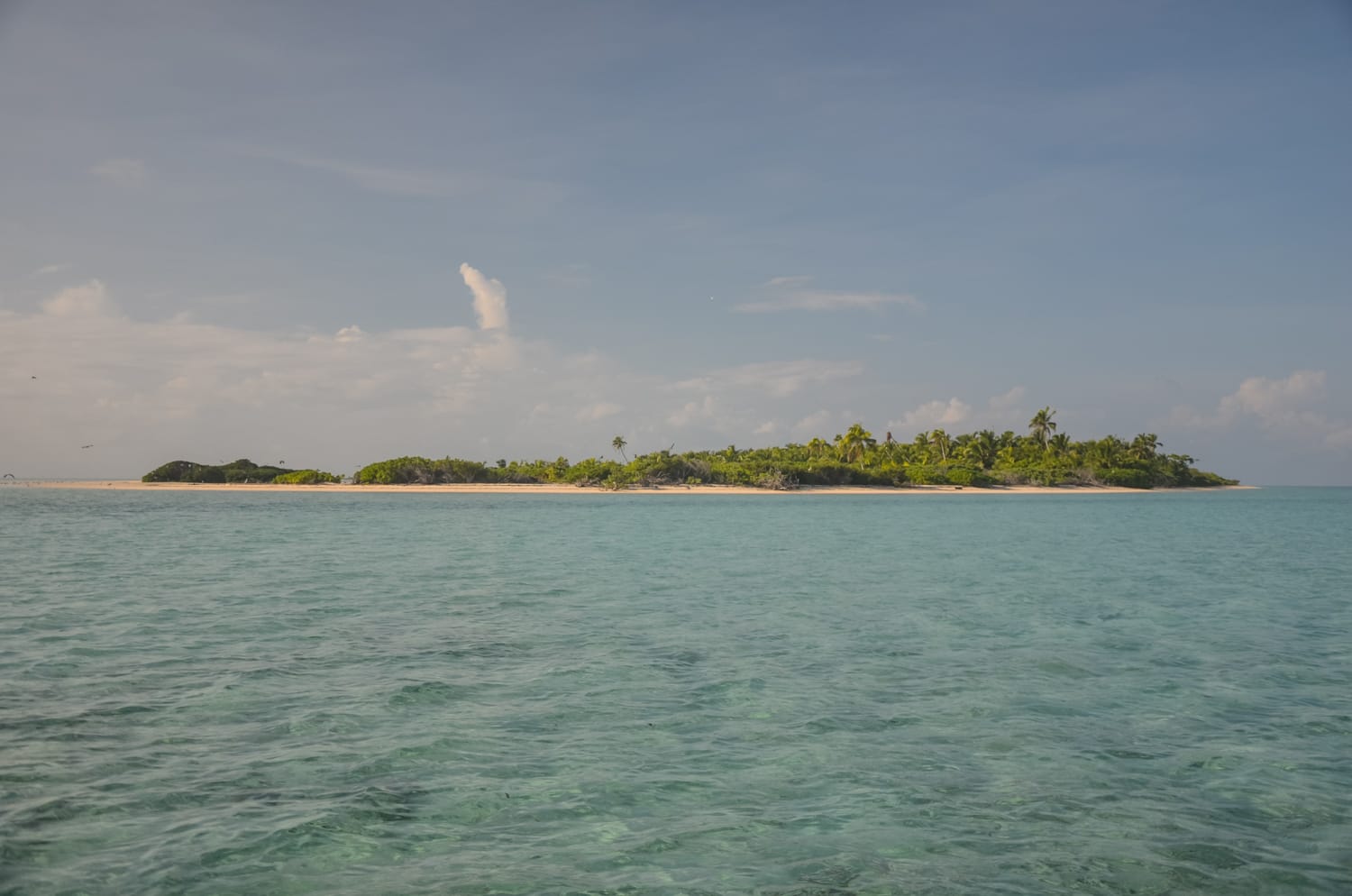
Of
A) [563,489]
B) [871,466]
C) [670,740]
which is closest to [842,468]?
[871,466]

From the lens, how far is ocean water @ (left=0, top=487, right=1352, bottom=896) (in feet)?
23.1

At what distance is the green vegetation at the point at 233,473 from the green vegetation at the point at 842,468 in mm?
173

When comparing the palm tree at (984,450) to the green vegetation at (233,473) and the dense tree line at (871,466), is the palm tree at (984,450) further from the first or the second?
the green vegetation at (233,473)

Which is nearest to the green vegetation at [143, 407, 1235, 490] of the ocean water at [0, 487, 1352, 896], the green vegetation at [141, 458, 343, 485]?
the green vegetation at [141, 458, 343, 485]

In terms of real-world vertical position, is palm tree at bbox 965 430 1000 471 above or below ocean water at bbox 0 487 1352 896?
above

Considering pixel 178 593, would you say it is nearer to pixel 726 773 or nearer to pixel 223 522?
pixel 726 773

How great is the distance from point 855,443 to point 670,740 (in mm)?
154643

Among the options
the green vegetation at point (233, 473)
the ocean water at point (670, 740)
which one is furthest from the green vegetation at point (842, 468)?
the ocean water at point (670, 740)

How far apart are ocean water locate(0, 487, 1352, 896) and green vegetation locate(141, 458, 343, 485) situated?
145m

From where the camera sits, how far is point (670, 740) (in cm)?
1041

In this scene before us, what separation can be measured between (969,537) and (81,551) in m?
45.4

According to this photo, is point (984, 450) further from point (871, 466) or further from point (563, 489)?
point (563, 489)

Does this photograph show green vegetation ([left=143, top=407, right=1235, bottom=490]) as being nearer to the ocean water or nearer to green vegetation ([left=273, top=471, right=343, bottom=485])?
green vegetation ([left=273, top=471, right=343, bottom=485])

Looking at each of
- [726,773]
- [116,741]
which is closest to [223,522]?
[116,741]
